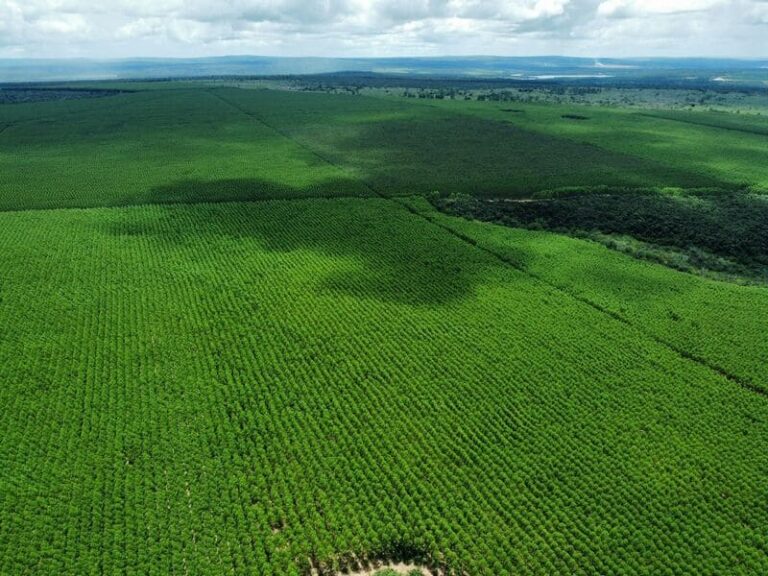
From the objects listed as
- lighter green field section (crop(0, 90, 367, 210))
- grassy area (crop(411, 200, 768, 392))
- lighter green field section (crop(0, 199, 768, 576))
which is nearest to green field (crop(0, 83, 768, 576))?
lighter green field section (crop(0, 199, 768, 576))

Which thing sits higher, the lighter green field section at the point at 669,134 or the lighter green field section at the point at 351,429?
the lighter green field section at the point at 669,134

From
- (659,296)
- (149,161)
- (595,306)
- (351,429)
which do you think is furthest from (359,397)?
(149,161)

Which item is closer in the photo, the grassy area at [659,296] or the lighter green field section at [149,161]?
the grassy area at [659,296]

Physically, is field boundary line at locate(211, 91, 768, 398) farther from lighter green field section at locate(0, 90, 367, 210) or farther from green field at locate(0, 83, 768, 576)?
lighter green field section at locate(0, 90, 367, 210)

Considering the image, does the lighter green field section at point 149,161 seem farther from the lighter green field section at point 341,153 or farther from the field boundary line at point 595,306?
the field boundary line at point 595,306

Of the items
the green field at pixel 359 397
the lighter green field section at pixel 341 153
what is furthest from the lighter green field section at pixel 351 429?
the lighter green field section at pixel 341 153

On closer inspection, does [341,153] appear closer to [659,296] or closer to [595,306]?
[595,306]
